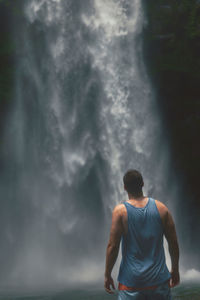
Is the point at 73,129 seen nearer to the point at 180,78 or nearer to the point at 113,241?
the point at 180,78

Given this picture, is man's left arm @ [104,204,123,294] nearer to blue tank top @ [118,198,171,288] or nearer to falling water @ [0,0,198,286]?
blue tank top @ [118,198,171,288]

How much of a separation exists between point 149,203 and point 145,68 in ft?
41.4

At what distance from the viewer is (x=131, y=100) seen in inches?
566

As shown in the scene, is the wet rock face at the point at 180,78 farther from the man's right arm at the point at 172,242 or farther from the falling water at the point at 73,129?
the man's right arm at the point at 172,242

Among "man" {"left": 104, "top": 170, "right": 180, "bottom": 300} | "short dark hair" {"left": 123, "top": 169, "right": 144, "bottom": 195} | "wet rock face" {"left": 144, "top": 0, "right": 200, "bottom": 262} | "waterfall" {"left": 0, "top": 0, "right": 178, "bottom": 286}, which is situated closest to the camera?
"man" {"left": 104, "top": 170, "right": 180, "bottom": 300}

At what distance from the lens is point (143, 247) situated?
9.55 feet

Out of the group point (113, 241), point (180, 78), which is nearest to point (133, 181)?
point (113, 241)

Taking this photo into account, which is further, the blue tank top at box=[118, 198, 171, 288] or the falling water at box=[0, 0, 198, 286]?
the falling water at box=[0, 0, 198, 286]

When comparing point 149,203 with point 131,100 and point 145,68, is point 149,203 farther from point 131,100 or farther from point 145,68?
point 145,68

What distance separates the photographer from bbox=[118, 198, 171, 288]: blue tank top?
9.45 feet

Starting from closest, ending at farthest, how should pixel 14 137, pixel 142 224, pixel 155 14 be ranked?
1. pixel 142 224
2. pixel 14 137
3. pixel 155 14

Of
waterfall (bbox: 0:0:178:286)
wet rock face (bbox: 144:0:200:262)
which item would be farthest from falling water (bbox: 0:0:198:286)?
wet rock face (bbox: 144:0:200:262)

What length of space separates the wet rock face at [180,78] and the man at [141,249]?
13084 millimetres

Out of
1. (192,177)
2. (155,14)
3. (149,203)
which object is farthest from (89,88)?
(149,203)
